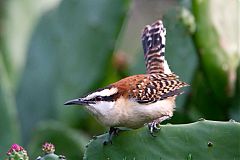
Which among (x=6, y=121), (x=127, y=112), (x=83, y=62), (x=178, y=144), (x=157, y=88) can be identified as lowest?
(x=178, y=144)

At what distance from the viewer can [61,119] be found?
16.9ft

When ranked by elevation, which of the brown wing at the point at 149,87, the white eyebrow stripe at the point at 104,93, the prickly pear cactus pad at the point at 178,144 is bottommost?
the prickly pear cactus pad at the point at 178,144

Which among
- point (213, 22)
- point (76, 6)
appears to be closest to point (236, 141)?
point (213, 22)

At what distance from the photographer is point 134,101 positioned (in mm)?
3055

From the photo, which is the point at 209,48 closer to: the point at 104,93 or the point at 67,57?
the point at 104,93

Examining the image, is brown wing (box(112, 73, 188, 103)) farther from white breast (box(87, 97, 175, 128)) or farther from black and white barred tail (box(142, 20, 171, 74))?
black and white barred tail (box(142, 20, 171, 74))

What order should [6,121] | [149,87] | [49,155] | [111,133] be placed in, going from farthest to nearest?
[6,121] → [149,87] → [111,133] → [49,155]

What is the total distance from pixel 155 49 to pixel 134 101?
2.33ft

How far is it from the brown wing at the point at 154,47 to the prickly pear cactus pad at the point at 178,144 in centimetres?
81

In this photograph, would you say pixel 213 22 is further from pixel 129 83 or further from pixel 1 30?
pixel 1 30

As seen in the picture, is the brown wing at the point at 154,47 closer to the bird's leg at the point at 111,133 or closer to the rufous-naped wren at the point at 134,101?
the rufous-naped wren at the point at 134,101

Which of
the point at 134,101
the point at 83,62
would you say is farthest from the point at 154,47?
the point at 83,62

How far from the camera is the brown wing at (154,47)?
3.62 meters

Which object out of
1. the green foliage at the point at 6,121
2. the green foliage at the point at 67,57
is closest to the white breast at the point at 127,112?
the green foliage at the point at 6,121
